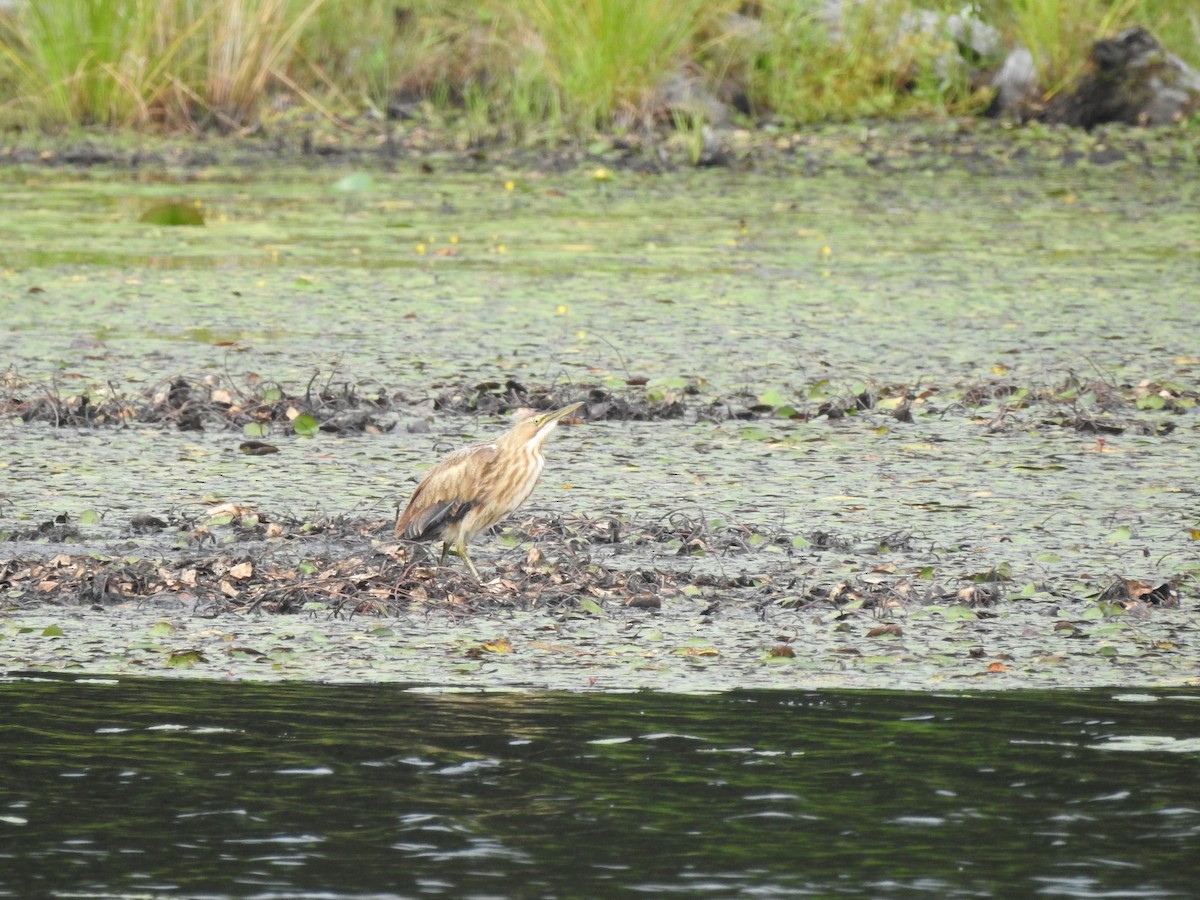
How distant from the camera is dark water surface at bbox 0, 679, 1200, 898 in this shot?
10.5 ft

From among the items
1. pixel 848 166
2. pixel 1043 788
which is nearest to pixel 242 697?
pixel 1043 788

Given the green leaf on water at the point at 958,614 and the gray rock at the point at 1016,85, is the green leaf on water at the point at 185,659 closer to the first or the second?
the green leaf on water at the point at 958,614

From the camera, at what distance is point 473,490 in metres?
4.92

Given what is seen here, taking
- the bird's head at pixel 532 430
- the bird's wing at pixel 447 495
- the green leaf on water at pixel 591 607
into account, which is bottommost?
the green leaf on water at pixel 591 607

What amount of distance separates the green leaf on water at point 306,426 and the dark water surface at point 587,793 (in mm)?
2580

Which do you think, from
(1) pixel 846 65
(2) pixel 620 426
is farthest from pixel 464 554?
(1) pixel 846 65

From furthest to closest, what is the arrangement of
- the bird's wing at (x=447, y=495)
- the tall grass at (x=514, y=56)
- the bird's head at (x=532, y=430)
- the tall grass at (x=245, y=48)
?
1. the tall grass at (x=245, y=48)
2. the tall grass at (x=514, y=56)
3. the bird's head at (x=532, y=430)
4. the bird's wing at (x=447, y=495)

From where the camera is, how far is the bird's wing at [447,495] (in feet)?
16.1

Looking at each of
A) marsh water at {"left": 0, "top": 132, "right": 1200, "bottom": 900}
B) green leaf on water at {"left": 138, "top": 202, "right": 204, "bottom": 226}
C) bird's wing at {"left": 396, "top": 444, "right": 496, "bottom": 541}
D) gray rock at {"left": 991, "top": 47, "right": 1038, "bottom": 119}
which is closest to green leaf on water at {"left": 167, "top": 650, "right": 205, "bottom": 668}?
marsh water at {"left": 0, "top": 132, "right": 1200, "bottom": 900}

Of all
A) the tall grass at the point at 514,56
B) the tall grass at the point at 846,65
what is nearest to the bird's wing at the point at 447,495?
the tall grass at the point at 514,56

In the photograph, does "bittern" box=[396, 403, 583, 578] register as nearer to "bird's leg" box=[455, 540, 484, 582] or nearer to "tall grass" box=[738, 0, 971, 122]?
"bird's leg" box=[455, 540, 484, 582]

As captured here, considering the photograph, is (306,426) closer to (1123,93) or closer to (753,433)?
(753,433)

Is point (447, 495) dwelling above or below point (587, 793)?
above

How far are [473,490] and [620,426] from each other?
1994 mm
